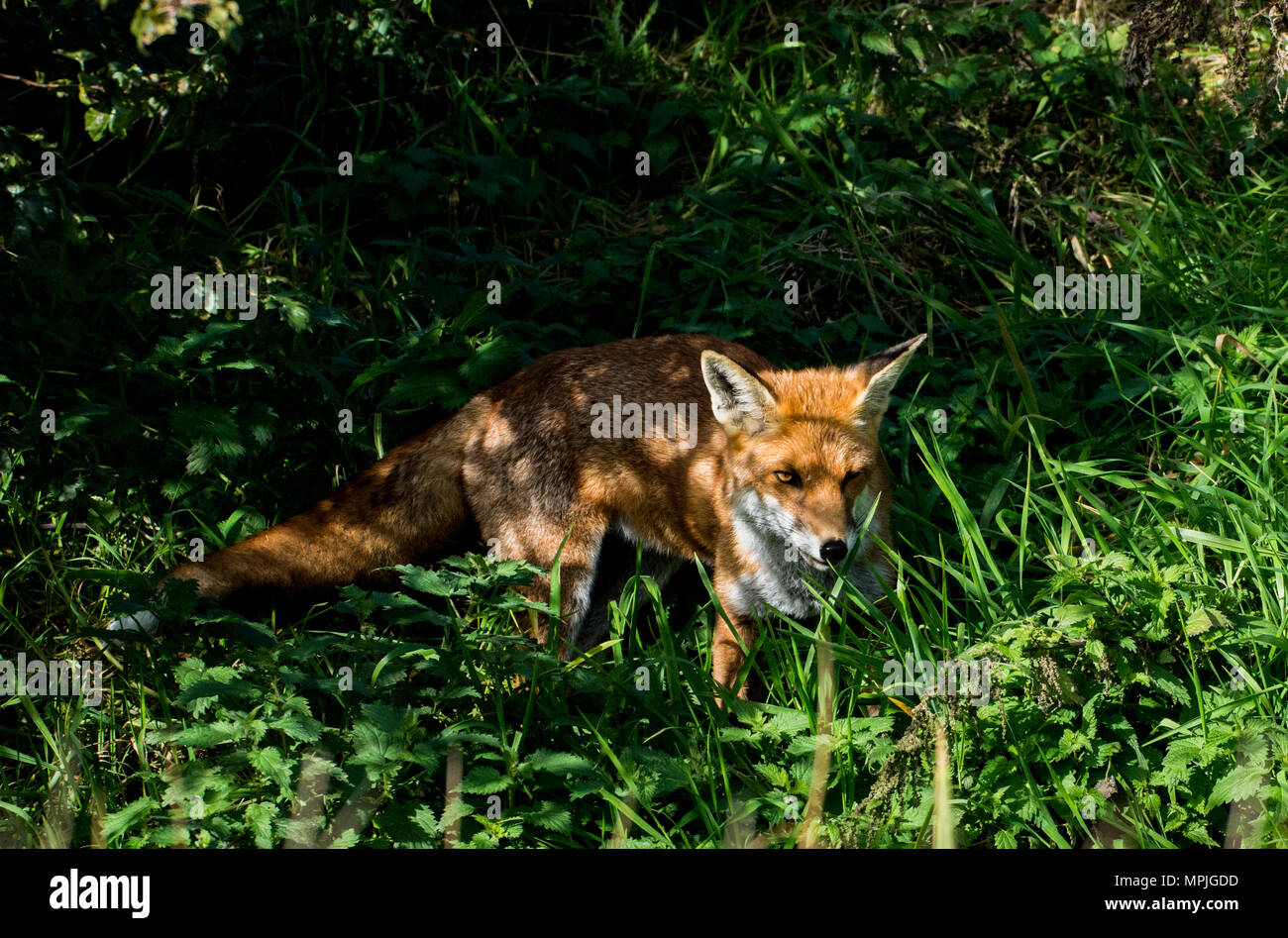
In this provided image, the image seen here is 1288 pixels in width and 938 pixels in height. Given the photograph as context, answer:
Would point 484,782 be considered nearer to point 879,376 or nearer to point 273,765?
point 273,765

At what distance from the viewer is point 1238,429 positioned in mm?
4855

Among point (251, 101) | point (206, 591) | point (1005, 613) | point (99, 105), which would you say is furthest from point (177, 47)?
point (1005, 613)

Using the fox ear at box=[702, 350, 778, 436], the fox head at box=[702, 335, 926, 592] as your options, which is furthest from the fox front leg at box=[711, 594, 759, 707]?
the fox ear at box=[702, 350, 778, 436]

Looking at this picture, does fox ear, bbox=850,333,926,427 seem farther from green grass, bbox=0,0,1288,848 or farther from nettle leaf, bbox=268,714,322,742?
nettle leaf, bbox=268,714,322,742

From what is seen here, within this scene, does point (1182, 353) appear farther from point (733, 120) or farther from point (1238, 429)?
point (733, 120)

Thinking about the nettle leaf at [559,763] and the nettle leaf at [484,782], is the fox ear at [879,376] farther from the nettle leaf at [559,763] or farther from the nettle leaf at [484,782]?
the nettle leaf at [484,782]

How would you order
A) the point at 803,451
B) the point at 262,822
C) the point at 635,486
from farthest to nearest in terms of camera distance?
1. the point at 635,486
2. the point at 803,451
3. the point at 262,822

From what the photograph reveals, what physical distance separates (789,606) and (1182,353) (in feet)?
7.43

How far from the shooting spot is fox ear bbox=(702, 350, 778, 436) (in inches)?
180

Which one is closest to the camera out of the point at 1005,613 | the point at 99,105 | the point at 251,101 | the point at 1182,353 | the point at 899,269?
the point at 99,105

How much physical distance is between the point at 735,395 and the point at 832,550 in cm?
86

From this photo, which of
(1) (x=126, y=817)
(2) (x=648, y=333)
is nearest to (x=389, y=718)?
(1) (x=126, y=817)

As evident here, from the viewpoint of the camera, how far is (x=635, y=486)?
16.9ft

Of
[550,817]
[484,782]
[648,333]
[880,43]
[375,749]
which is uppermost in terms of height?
[880,43]
